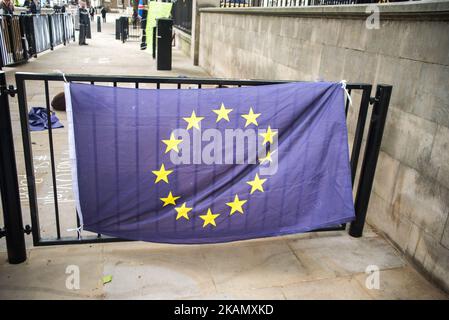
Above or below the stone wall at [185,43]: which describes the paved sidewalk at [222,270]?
below

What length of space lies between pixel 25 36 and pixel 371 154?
47.3 feet

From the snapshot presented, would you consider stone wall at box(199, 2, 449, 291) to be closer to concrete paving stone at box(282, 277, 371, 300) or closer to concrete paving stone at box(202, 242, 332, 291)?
concrete paving stone at box(282, 277, 371, 300)

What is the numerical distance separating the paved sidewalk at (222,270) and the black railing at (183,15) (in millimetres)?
17053

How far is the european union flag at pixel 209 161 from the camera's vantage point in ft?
9.44

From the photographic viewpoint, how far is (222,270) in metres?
3.21

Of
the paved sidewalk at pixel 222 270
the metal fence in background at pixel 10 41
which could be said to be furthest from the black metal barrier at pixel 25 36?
the paved sidewalk at pixel 222 270

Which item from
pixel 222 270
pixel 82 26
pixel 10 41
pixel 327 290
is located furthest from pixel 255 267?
pixel 82 26

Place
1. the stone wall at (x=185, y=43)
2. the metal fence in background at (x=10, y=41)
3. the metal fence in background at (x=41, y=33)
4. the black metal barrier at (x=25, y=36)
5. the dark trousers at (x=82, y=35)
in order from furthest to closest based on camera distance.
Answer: the dark trousers at (x=82, y=35) < the stone wall at (x=185, y=43) < the metal fence in background at (x=41, y=33) < the black metal barrier at (x=25, y=36) < the metal fence in background at (x=10, y=41)

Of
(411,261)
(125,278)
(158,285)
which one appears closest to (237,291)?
(158,285)

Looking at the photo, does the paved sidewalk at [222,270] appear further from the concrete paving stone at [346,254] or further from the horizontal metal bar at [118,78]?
the horizontal metal bar at [118,78]

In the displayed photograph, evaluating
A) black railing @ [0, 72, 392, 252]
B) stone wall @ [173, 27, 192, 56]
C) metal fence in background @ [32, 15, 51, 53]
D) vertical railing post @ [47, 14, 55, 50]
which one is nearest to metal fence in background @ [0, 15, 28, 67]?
metal fence in background @ [32, 15, 51, 53]

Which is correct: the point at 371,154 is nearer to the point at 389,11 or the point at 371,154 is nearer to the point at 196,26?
the point at 389,11

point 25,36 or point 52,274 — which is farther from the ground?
point 25,36
